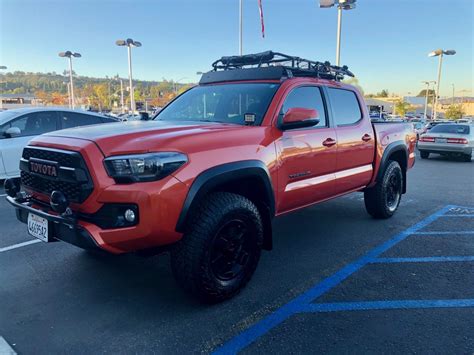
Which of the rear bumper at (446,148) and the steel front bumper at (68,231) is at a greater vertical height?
the steel front bumper at (68,231)

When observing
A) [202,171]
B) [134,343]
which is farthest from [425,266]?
[134,343]

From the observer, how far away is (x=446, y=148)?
14.9 m

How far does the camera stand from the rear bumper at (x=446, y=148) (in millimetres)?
14547

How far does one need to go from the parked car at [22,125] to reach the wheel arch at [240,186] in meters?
5.57

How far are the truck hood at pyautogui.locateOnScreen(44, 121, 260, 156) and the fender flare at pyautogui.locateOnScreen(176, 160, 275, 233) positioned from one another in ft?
0.73

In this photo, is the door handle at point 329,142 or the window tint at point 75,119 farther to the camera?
the window tint at point 75,119

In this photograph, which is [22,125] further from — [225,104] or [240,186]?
[240,186]

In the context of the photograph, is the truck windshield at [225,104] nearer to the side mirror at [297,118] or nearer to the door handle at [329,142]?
the side mirror at [297,118]

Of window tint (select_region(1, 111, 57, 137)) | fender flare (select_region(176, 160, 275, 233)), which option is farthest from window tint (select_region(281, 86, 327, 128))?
window tint (select_region(1, 111, 57, 137))

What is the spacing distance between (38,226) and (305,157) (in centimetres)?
252

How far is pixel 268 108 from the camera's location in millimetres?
3779

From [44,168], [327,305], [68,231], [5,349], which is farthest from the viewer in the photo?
[327,305]

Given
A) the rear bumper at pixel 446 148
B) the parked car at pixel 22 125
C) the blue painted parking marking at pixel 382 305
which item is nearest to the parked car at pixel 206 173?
the blue painted parking marking at pixel 382 305

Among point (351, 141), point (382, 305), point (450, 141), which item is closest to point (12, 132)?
point (351, 141)
